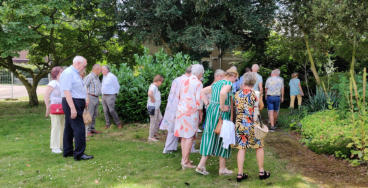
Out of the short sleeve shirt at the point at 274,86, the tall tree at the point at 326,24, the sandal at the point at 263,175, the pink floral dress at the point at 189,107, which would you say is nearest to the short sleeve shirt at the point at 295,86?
the tall tree at the point at 326,24

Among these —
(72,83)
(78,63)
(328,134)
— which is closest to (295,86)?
(328,134)

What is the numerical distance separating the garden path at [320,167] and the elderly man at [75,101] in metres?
3.80

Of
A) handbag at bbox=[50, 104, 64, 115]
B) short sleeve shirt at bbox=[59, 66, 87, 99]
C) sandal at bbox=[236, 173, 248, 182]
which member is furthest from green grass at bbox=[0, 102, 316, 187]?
short sleeve shirt at bbox=[59, 66, 87, 99]

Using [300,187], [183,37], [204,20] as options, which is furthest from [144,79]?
[300,187]

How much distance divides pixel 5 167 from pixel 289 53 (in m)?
10.6

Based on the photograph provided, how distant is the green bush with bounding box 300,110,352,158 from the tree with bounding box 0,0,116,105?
9.22m

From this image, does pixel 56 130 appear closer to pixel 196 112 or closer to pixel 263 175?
pixel 196 112

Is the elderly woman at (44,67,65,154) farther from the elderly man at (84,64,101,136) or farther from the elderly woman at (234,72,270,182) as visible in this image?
the elderly woman at (234,72,270,182)

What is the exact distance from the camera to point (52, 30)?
13.7 meters

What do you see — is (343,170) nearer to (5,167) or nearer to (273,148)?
(273,148)

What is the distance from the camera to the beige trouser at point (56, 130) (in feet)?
18.7

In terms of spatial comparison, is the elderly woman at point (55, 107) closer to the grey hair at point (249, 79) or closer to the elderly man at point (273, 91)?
the grey hair at point (249, 79)

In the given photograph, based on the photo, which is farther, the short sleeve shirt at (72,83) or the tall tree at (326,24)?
the tall tree at (326,24)

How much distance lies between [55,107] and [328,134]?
554 centimetres
